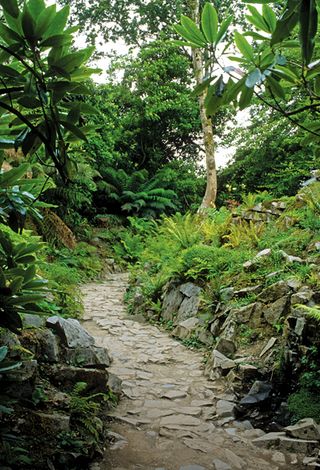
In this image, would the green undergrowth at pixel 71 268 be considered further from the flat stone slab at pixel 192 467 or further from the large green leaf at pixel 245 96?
the large green leaf at pixel 245 96

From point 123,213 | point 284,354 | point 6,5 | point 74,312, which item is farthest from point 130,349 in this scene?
point 123,213

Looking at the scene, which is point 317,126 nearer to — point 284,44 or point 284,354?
point 284,44

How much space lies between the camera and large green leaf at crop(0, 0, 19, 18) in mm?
1021

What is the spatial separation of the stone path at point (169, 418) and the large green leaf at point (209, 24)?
247 centimetres

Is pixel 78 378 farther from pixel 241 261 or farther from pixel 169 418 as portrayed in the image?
pixel 241 261

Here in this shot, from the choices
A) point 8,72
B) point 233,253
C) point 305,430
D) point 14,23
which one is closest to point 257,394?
point 305,430

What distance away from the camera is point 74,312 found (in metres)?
5.89

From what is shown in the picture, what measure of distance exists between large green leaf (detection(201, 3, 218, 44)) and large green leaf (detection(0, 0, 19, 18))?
559 mm

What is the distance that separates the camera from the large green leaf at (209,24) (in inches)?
46.1

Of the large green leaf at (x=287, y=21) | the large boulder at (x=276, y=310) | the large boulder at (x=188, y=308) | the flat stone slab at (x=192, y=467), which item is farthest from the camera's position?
the large boulder at (x=188, y=308)

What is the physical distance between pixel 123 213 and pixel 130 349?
8876 mm

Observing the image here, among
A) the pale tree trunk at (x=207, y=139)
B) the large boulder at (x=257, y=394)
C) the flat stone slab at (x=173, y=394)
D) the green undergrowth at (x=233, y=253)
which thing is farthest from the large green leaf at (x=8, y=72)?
the pale tree trunk at (x=207, y=139)

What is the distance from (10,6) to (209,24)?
590 mm

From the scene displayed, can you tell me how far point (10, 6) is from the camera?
1024mm
